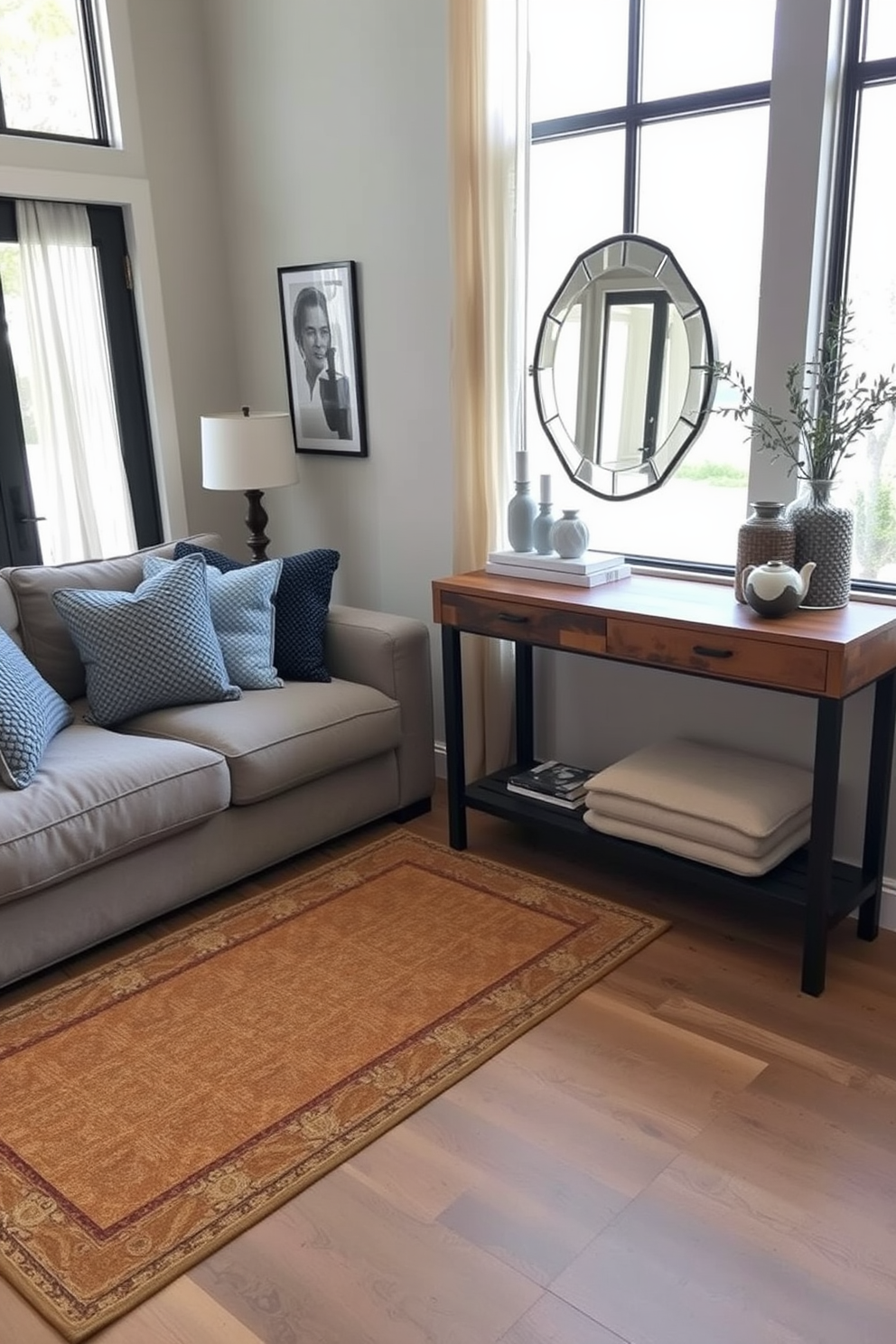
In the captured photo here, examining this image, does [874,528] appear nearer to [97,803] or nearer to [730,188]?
[730,188]

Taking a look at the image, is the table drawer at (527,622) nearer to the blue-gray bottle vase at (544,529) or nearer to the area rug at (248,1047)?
the blue-gray bottle vase at (544,529)

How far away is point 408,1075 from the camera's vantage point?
2223 mm

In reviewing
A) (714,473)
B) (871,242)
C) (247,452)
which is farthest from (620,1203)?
(247,452)

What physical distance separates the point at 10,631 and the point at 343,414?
54.8 inches

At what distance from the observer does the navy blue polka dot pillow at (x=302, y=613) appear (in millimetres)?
3334

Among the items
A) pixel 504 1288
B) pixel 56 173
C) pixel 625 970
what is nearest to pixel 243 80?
pixel 56 173

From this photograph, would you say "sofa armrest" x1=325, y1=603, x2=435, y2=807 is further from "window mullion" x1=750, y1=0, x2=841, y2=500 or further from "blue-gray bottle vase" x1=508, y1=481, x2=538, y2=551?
"window mullion" x1=750, y1=0, x2=841, y2=500

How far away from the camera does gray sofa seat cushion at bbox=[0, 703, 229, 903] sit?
2439 millimetres

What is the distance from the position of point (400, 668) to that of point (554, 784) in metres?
0.60

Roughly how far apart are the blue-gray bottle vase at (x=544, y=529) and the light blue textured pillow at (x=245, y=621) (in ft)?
2.74

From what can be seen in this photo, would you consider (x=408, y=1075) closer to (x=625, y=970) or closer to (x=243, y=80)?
(x=625, y=970)

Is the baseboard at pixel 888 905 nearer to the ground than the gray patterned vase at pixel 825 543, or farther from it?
nearer to the ground

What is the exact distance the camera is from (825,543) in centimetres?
251

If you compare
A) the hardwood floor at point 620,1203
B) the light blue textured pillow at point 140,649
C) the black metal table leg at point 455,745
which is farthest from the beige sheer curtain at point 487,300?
the hardwood floor at point 620,1203
